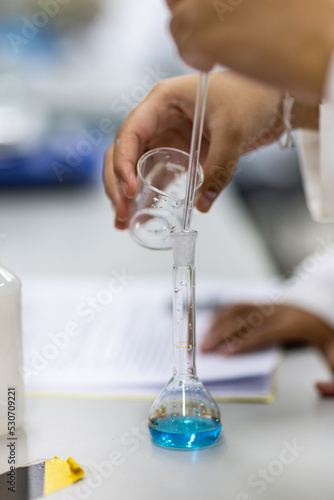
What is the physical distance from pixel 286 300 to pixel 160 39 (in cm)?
355

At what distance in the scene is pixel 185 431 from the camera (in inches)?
19.0

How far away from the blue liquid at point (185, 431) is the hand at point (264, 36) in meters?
0.27

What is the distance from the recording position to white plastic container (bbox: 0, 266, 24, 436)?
1.60ft

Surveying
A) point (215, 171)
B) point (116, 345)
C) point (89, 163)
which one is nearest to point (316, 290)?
point (116, 345)

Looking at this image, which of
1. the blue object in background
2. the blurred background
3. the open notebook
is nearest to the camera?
the open notebook

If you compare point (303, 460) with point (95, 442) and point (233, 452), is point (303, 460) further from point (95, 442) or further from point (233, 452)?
point (95, 442)

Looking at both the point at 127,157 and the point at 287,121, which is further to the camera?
the point at 287,121

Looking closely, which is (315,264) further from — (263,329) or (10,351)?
(10,351)

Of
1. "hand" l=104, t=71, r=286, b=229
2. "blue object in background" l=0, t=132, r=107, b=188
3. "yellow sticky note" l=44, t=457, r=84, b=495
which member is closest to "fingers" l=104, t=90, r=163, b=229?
"hand" l=104, t=71, r=286, b=229

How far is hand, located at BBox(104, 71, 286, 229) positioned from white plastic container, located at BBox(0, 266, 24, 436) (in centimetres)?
13

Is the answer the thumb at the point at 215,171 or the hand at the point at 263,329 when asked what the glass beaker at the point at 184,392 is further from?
the hand at the point at 263,329

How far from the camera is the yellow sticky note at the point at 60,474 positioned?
0.43 metres

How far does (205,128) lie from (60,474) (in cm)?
33

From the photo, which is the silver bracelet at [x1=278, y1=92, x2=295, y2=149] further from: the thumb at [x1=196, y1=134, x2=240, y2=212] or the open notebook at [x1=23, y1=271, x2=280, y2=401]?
the open notebook at [x1=23, y1=271, x2=280, y2=401]
